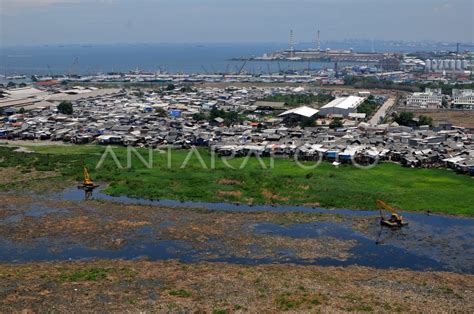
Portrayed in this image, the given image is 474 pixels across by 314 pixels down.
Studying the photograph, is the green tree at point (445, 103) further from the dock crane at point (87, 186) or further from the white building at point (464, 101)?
the dock crane at point (87, 186)

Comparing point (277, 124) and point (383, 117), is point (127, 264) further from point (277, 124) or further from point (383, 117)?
point (383, 117)

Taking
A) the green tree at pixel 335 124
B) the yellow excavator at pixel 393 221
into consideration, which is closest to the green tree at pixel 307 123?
the green tree at pixel 335 124

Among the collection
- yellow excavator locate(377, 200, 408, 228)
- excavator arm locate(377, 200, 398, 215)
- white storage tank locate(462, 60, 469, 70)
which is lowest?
yellow excavator locate(377, 200, 408, 228)

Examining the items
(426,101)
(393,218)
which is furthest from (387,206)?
(426,101)

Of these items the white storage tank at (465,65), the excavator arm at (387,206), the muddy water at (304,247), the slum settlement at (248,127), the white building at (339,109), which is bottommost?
the muddy water at (304,247)

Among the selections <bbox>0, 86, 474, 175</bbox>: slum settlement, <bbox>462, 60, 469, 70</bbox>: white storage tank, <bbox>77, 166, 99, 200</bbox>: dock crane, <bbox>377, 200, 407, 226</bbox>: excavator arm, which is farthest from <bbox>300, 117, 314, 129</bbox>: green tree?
<bbox>462, 60, 469, 70</bbox>: white storage tank

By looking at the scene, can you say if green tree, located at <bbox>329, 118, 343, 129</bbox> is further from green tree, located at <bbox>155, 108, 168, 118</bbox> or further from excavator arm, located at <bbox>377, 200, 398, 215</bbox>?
excavator arm, located at <bbox>377, 200, 398, 215</bbox>
